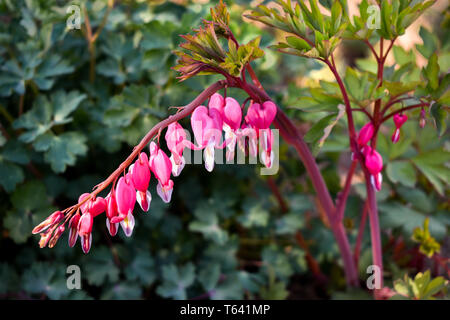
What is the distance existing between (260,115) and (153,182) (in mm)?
763

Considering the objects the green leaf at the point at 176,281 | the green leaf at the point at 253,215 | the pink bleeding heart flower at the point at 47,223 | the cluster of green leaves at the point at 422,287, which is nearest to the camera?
the pink bleeding heart flower at the point at 47,223

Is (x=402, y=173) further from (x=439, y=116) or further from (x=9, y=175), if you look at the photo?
(x=9, y=175)

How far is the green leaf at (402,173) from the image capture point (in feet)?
3.99

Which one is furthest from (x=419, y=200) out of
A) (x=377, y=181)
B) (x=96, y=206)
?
(x=96, y=206)

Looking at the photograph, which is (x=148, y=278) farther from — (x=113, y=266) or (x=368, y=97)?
(x=368, y=97)

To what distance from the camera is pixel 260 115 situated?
765mm

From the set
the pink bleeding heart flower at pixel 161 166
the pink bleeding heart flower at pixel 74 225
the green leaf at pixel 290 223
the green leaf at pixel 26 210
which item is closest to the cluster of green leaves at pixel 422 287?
the green leaf at pixel 290 223

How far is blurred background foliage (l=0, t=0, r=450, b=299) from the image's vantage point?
1.24 m

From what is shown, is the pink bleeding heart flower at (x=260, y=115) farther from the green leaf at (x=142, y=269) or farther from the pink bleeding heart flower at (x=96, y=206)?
the green leaf at (x=142, y=269)

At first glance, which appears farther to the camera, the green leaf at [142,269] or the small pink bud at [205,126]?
the green leaf at [142,269]

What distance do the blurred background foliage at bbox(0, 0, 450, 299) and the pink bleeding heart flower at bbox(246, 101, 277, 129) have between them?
333 millimetres
